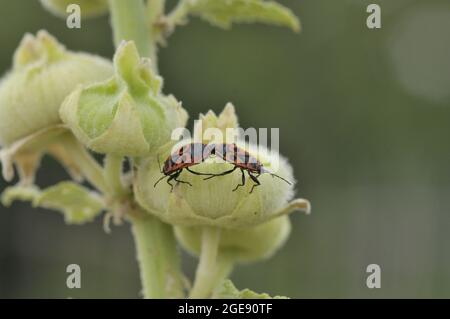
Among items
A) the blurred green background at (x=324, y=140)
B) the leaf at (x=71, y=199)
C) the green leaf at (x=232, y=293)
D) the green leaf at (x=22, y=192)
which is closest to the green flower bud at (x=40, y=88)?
the leaf at (x=71, y=199)

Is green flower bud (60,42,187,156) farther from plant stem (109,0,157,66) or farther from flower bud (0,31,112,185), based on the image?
plant stem (109,0,157,66)

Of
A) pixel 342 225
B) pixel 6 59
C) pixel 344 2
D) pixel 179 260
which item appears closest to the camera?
pixel 179 260

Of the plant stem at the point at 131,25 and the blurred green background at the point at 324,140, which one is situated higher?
the blurred green background at the point at 324,140

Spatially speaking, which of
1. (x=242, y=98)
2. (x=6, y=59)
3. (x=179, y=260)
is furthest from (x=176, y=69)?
(x=179, y=260)

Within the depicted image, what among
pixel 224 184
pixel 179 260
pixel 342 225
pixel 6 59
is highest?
pixel 6 59

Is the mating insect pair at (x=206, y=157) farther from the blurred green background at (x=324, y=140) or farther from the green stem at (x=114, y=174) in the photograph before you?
the blurred green background at (x=324, y=140)

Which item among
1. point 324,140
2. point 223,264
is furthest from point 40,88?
point 324,140

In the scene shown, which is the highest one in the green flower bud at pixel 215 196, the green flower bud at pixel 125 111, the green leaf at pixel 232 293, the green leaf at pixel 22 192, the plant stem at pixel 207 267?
the green flower bud at pixel 125 111
